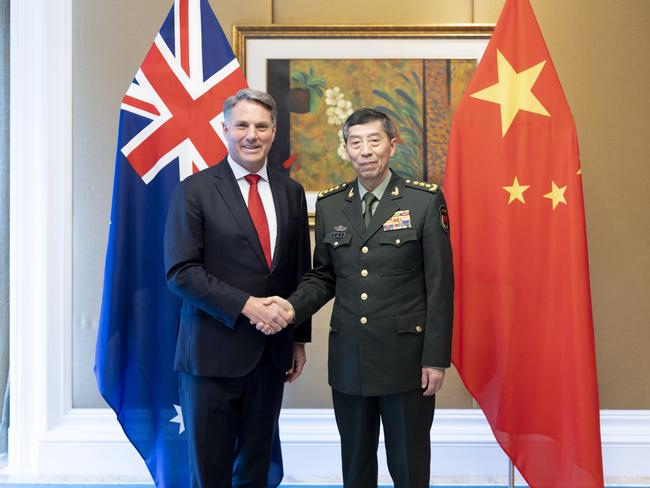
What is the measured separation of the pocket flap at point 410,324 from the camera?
5.47 feet

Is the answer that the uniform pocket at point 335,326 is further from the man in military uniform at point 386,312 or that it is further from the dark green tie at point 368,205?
the dark green tie at point 368,205

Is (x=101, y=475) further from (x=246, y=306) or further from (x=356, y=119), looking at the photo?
(x=356, y=119)

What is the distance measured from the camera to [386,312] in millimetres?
1678

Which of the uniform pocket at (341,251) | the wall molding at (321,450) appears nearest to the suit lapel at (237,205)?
the uniform pocket at (341,251)

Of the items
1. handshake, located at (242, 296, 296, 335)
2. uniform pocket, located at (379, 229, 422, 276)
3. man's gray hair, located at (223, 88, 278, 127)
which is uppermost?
man's gray hair, located at (223, 88, 278, 127)

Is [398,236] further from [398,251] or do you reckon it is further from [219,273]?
[219,273]

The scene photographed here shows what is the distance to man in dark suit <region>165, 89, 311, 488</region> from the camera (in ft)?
5.32

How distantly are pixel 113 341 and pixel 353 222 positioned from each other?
1.06 meters

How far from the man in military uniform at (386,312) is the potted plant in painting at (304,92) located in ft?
3.21

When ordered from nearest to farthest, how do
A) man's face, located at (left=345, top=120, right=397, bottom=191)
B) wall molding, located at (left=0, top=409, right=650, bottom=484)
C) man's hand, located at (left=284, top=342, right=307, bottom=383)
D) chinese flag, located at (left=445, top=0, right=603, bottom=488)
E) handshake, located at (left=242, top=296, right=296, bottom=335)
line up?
handshake, located at (left=242, top=296, right=296, bottom=335), man's face, located at (left=345, top=120, right=397, bottom=191), man's hand, located at (left=284, top=342, right=307, bottom=383), chinese flag, located at (left=445, top=0, right=603, bottom=488), wall molding, located at (left=0, top=409, right=650, bottom=484)

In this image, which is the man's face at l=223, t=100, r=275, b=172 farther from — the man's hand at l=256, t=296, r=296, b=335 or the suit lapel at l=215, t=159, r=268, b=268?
the man's hand at l=256, t=296, r=296, b=335

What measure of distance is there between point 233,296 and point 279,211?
0.33 m

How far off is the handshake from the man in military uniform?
0.04 metres

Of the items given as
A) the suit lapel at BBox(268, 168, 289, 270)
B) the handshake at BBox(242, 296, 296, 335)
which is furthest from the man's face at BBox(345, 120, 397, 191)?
the handshake at BBox(242, 296, 296, 335)
